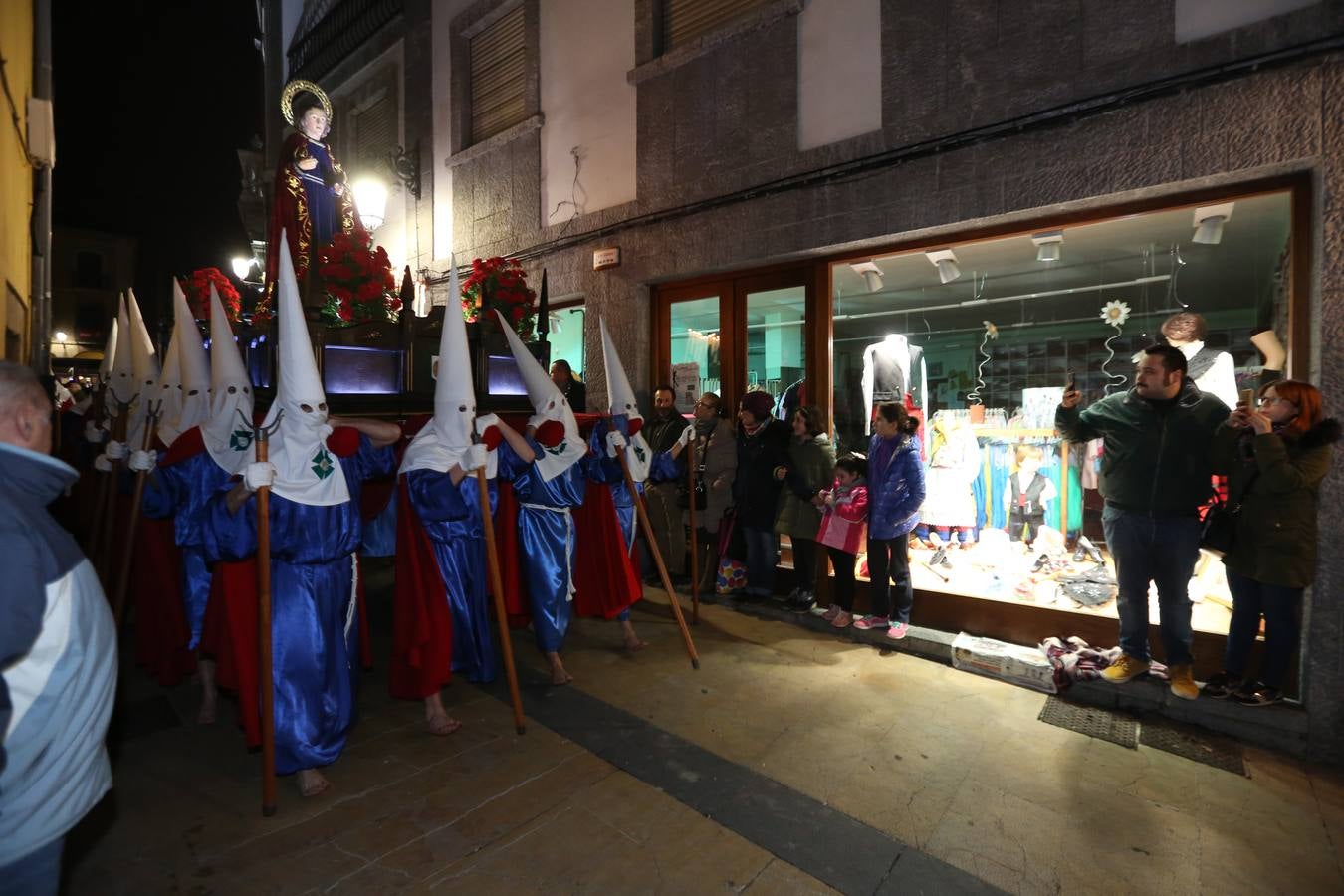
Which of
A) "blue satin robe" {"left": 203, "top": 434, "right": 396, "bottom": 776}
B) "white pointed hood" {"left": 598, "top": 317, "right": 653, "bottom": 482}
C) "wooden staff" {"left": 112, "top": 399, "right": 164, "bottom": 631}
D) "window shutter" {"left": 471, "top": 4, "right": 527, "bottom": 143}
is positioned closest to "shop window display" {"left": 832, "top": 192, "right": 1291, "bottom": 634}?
"white pointed hood" {"left": 598, "top": 317, "right": 653, "bottom": 482}

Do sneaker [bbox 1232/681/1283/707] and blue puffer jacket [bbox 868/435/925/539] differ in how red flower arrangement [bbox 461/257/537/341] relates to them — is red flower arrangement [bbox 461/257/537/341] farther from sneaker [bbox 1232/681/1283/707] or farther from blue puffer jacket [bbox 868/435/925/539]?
sneaker [bbox 1232/681/1283/707]

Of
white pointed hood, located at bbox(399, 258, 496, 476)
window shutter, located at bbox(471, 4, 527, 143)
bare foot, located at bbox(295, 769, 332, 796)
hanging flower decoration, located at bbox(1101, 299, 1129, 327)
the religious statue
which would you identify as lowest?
bare foot, located at bbox(295, 769, 332, 796)

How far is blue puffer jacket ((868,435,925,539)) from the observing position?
5402 mm

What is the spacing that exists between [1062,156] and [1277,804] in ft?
13.6

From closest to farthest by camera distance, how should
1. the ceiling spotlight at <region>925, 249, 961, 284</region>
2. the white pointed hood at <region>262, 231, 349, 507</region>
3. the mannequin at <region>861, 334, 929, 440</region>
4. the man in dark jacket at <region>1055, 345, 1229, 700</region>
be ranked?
the white pointed hood at <region>262, 231, 349, 507</region>, the man in dark jacket at <region>1055, 345, 1229, 700</region>, the ceiling spotlight at <region>925, 249, 961, 284</region>, the mannequin at <region>861, 334, 929, 440</region>

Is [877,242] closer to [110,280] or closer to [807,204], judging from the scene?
[807,204]

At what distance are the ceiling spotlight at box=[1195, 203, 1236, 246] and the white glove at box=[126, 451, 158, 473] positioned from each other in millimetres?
7160

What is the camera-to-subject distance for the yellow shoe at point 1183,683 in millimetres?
4113

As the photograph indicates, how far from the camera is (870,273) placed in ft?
20.4

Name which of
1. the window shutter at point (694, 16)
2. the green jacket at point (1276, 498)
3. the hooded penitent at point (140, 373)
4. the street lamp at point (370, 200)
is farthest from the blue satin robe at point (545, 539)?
the street lamp at point (370, 200)

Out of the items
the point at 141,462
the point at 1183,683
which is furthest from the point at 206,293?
the point at 1183,683

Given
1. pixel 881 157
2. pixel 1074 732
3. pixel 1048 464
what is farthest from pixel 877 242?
pixel 1074 732

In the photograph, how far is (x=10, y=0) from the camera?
557 centimetres

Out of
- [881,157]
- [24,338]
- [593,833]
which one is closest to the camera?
[593,833]
